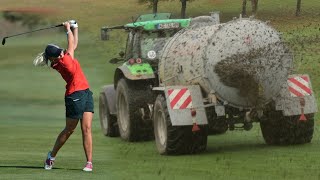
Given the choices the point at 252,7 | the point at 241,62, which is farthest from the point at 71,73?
the point at 252,7

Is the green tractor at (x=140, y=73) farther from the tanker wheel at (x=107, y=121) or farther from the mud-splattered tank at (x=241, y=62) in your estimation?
the mud-splattered tank at (x=241, y=62)

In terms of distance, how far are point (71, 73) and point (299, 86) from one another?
5.67 metres

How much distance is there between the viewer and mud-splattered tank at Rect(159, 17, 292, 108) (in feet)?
→ 59.0

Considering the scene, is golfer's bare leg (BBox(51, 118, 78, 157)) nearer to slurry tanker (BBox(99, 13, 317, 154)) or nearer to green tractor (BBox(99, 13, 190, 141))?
slurry tanker (BBox(99, 13, 317, 154))

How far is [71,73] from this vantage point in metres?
14.9

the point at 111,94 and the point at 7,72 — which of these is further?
the point at 7,72

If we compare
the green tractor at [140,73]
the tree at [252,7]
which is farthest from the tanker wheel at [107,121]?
the tree at [252,7]

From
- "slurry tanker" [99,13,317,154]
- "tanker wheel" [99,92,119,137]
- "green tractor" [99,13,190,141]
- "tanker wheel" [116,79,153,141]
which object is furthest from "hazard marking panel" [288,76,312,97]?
"tanker wheel" [99,92,119,137]

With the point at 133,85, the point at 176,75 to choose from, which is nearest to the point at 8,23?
the point at 133,85

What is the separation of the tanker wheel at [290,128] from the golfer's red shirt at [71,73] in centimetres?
523

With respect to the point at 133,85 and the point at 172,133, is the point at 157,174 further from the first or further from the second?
the point at 133,85

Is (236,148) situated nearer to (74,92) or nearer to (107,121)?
(107,121)

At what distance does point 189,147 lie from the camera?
1848 cm

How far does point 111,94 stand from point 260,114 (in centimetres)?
528
